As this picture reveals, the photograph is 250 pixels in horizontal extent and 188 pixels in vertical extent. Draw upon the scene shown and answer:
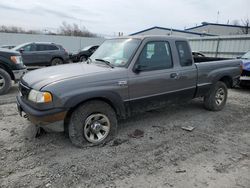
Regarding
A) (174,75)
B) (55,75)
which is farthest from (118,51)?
(55,75)

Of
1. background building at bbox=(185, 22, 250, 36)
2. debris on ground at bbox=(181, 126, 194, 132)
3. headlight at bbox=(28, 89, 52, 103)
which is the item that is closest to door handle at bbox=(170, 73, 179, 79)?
debris on ground at bbox=(181, 126, 194, 132)

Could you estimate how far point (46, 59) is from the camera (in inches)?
531

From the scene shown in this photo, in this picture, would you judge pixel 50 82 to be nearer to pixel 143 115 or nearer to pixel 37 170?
pixel 37 170

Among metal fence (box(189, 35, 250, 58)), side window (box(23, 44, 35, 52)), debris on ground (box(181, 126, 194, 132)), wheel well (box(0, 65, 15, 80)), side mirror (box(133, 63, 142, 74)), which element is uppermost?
metal fence (box(189, 35, 250, 58))

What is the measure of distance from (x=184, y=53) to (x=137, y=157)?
2542 mm

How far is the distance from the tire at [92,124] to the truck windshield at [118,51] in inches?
35.0

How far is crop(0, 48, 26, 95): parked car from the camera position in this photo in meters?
6.97

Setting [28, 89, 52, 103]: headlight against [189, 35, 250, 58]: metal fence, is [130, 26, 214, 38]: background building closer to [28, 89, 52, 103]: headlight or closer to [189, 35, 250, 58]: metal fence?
[189, 35, 250, 58]: metal fence

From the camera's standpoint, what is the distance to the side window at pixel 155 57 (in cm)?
411

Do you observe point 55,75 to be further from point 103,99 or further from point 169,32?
point 169,32

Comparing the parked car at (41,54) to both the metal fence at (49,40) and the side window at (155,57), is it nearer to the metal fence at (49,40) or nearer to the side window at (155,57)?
the metal fence at (49,40)

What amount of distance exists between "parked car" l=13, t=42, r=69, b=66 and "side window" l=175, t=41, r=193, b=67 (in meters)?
10.5

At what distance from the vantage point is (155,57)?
4.32 meters

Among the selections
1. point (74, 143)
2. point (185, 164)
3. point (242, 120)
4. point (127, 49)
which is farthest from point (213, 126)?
point (74, 143)
